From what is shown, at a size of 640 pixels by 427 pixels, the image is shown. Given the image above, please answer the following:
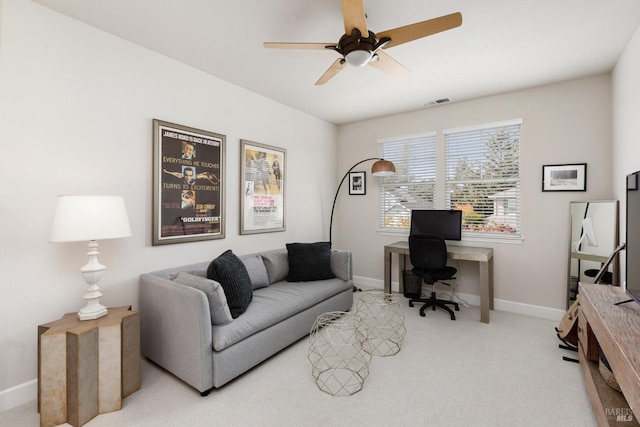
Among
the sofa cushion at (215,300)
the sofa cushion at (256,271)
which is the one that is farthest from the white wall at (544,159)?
the sofa cushion at (215,300)

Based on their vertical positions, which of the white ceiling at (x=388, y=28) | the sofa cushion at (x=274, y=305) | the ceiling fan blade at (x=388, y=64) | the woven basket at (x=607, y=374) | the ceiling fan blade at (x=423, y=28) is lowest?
the woven basket at (x=607, y=374)

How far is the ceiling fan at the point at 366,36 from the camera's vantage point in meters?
1.64

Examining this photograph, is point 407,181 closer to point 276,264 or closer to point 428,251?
point 428,251

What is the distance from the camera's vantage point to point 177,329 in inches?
82.6

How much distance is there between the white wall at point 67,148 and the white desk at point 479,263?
2.26 m

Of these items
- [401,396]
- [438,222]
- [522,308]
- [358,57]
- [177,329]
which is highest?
[358,57]

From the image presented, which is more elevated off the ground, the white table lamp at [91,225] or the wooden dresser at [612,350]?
the white table lamp at [91,225]

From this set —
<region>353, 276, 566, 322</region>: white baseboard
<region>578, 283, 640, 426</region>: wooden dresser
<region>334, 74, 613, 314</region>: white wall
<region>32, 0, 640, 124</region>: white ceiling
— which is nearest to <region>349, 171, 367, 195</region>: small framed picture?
<region>334, 74, 613, 314</region>: white wall

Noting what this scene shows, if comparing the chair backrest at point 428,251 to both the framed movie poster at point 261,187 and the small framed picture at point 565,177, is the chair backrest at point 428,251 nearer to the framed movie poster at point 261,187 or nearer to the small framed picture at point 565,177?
the small framed picture at point 565,177

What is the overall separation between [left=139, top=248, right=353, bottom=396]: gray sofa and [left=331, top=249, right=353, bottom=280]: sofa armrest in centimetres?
47

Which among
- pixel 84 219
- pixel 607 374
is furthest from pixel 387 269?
pixel 84 219

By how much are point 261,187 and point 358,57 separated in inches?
80.7

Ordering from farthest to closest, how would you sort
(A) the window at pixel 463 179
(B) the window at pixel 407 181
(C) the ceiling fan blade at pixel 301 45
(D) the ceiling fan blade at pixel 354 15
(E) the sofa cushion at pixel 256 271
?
(B) the window at pixel 407 181, (A) the window at pixel 463 179, (E) the sofa cushion at pixel 256 271, (C) the ceiling fan blade at pixel 301 45, (D) the ceiling fan blade at pixel 354 15

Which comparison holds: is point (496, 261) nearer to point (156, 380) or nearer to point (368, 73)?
point (368, 73)
